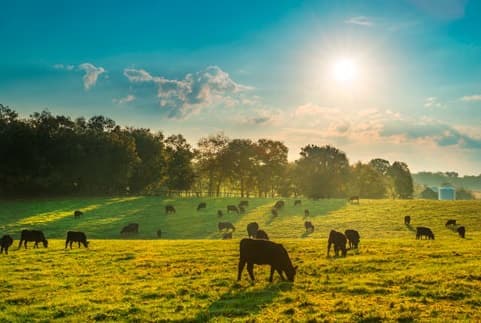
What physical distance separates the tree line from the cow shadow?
80.4 m

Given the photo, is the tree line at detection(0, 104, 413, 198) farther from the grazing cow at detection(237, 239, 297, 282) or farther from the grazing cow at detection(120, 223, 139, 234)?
the grazing cow at detection(237, 239, 297, 282)

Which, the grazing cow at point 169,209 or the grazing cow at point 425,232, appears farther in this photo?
the grazing cow at point 169,209

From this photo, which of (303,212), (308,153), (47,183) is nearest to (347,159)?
(308,153)

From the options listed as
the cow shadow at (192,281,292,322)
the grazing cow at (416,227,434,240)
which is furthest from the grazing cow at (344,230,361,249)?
the grazing cow at (416,227,434,240)

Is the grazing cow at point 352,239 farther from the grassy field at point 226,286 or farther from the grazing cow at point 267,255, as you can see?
the grazing cow at point 267,255

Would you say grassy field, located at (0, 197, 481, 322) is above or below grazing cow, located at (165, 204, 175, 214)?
above

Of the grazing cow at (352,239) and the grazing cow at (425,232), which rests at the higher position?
the grazing cow at (352,239)

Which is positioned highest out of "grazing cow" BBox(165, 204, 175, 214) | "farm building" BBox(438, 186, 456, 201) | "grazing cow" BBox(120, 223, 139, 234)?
"farm building" BBox(438, 186, 456, 201)

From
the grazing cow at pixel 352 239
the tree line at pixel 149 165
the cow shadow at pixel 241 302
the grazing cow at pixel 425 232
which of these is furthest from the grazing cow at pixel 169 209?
the cow shadow at pixel 241 302

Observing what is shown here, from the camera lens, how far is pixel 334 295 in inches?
593

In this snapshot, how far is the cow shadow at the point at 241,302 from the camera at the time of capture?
12662mm

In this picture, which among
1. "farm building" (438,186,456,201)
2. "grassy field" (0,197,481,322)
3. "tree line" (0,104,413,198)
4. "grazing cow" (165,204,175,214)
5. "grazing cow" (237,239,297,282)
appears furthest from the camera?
"farm building" (438,186,456,201)

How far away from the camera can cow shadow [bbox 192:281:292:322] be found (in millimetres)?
12662

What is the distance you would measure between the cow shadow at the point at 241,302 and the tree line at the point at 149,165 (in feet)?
264
